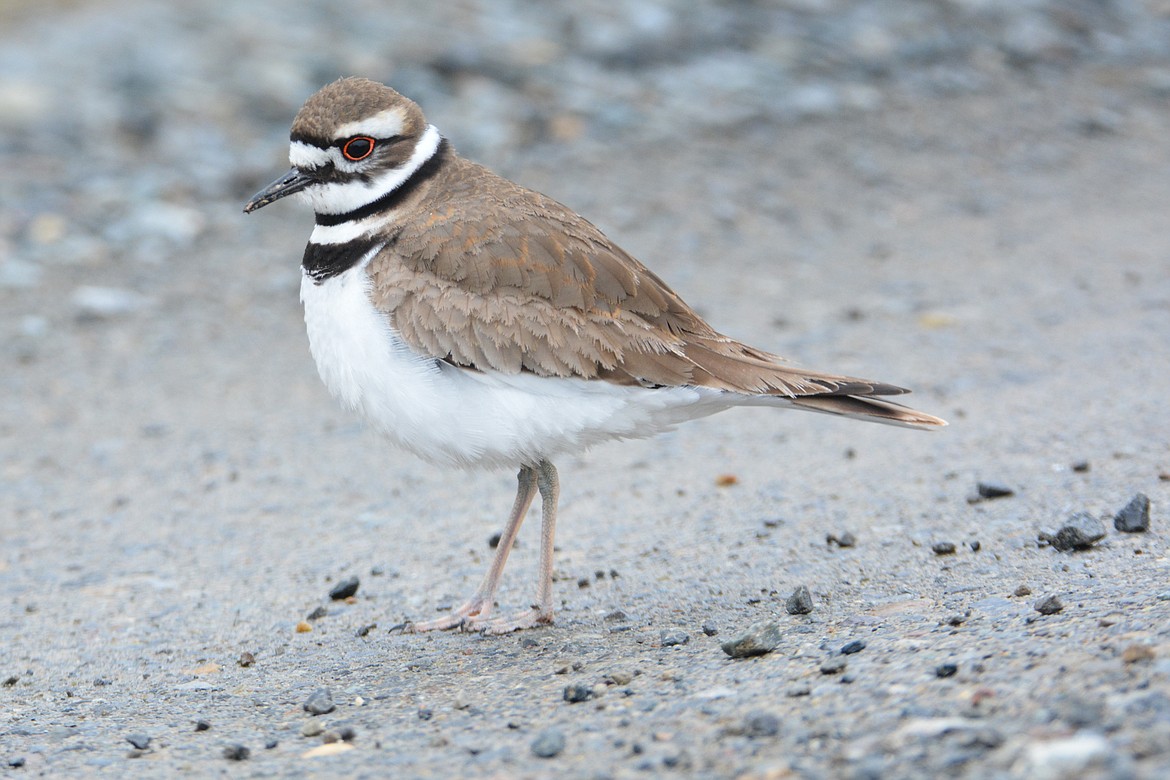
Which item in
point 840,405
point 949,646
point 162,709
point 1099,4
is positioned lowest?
point 162,709

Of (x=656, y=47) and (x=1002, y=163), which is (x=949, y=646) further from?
(x=656, y=47)

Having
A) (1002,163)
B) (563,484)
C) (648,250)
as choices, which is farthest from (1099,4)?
(563,484)

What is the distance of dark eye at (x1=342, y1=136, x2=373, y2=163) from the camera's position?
4887 mm

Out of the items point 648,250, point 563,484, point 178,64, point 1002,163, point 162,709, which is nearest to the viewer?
point 162,709

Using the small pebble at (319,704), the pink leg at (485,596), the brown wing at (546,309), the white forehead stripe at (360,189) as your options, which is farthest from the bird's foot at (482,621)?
the white forehead stripe at (360,189)

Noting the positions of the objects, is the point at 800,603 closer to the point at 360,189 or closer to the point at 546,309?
the point at 546,309

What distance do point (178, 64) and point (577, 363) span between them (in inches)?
360

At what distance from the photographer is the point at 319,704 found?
13.2 feet

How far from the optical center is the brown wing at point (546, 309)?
4.43 m

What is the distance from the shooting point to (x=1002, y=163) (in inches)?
411

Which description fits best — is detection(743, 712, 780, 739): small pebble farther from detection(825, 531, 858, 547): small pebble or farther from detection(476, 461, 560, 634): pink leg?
detection(825, 531, 858, 547): small pebble

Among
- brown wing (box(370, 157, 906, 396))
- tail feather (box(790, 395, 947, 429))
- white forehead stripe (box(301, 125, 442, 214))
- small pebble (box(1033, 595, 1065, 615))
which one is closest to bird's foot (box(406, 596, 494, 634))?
brown wing (box(370, 157, 906, 396))

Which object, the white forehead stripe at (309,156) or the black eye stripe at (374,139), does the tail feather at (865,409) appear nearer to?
the black eye stripe at (374,139)

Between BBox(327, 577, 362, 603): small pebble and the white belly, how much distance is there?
0.94 meters
